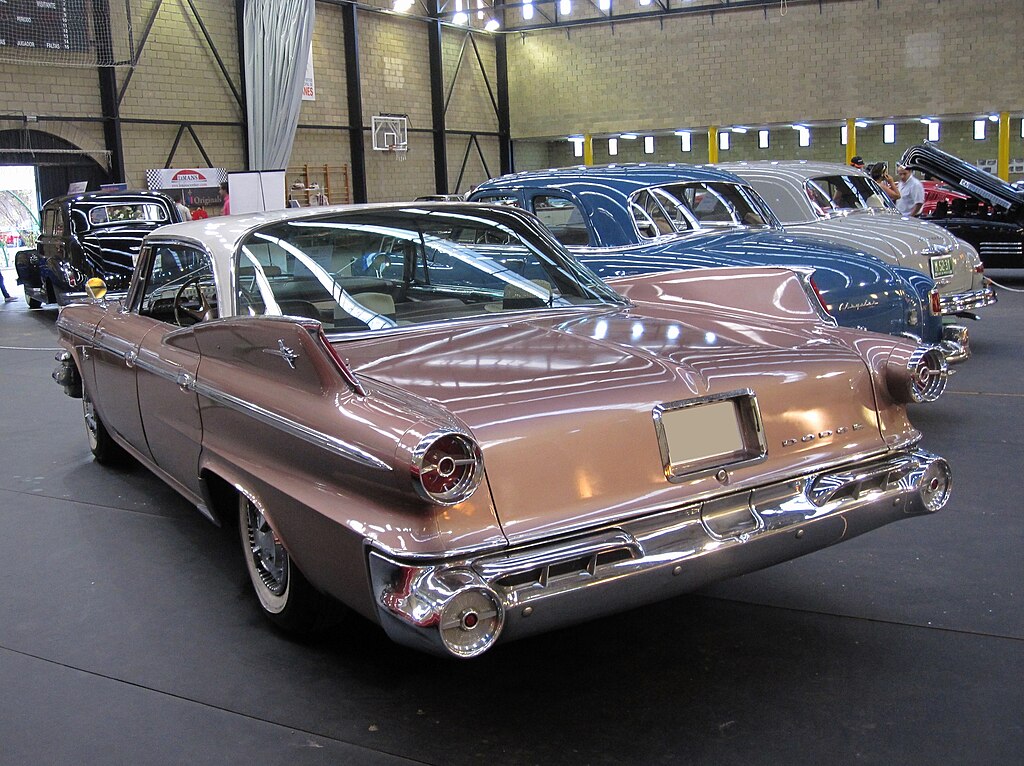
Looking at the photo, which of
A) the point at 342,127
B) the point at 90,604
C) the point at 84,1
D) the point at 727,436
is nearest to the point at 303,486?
the point at 727,436

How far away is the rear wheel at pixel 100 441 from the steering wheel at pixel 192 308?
1.42 metres

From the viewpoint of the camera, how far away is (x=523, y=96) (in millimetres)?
28672

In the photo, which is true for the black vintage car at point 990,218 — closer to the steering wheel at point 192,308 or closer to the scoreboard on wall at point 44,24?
the steering wheel at point 192,308

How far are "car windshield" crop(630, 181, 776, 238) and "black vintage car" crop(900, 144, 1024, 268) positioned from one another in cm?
452

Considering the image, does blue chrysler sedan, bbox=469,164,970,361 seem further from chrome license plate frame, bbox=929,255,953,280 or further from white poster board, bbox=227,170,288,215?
white poster board, bbox=227,170,288,215

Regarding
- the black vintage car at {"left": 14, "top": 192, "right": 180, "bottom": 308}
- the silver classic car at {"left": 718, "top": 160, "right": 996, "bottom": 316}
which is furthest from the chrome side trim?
the black vintage car at {"left": 14, "top": 192, "right": 180, "bottom": 308}

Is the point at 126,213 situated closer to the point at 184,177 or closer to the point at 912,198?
the point at 184,177

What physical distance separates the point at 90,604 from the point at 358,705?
1.38 meters

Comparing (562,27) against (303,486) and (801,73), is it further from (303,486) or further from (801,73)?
(303,486)

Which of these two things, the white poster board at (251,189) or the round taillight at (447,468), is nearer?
the round taillight at (447,468)

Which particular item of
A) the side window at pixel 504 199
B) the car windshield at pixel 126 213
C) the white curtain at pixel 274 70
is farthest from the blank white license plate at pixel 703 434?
the white curtain at pixel 274 70

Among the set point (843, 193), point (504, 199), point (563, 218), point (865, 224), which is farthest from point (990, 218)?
point (504, 199)

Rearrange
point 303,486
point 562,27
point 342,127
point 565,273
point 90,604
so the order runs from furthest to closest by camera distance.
Result: 1. point 562,27
2. point 342,127
3. point 565,273
4. point 90,604
5. point 303,486

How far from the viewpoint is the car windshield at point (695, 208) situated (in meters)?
7.42
